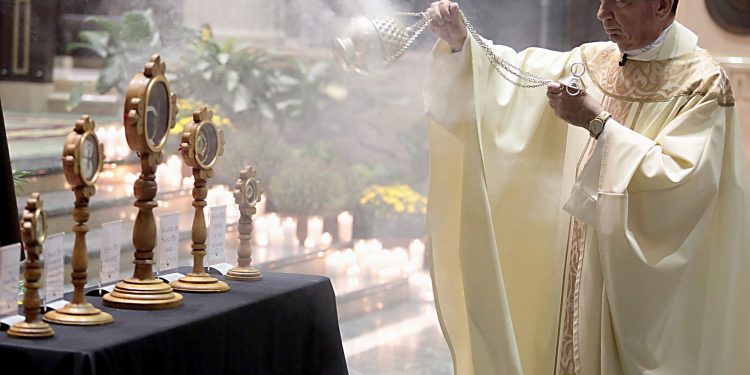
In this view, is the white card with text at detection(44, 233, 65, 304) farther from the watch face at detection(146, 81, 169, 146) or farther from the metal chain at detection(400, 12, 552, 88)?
the metal chain at detection(400, 12, 552, 88)

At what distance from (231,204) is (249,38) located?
2168 mm

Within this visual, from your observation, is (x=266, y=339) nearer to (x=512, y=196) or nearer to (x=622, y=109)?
(x=512, y=196)

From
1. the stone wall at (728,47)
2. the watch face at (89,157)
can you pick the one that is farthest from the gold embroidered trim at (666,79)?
the stone wall at (728,47)

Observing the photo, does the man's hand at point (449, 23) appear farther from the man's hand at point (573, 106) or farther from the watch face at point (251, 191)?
the watch face at point (251, 191)

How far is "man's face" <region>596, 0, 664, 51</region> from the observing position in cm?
350

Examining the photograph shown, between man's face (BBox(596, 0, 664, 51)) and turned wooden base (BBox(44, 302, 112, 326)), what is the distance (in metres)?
1.87

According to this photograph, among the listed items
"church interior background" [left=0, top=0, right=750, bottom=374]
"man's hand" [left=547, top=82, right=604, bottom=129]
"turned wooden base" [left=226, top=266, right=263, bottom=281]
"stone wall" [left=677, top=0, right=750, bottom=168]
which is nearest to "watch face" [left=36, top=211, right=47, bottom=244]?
"turned wooden base" [left=226, top=266, right=263, bottom=281]

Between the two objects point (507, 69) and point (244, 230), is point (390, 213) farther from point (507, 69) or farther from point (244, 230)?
point (244, 230)

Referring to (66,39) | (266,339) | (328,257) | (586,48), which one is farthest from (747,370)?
(66,39)

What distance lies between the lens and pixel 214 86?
9.86 metres

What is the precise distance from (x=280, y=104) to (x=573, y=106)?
6824 mm

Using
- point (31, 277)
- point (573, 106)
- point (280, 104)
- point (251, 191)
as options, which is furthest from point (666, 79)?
point (280, 104)

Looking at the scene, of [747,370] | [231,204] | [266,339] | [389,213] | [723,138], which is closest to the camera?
[266,339]

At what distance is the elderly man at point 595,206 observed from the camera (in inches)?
136
